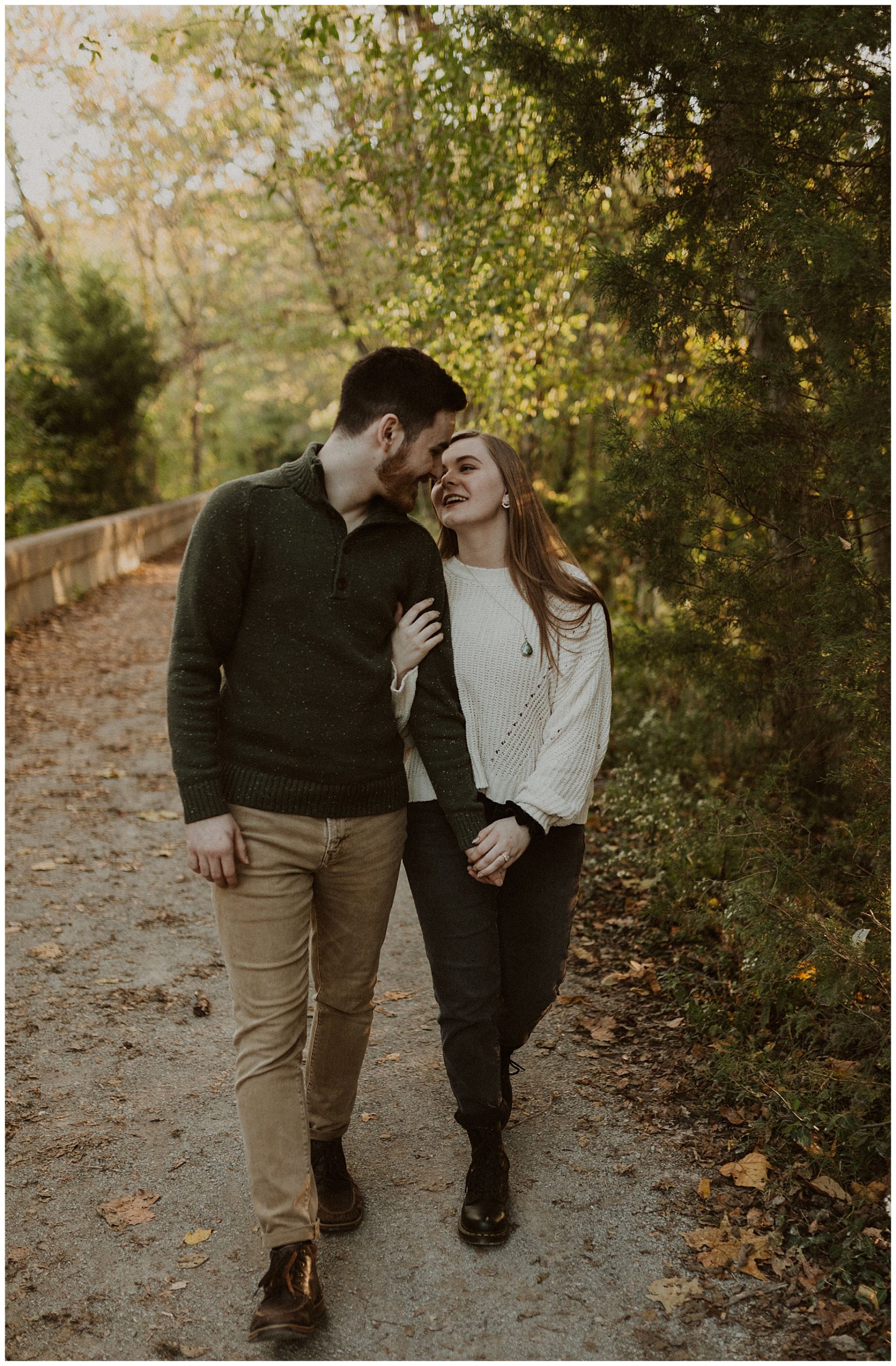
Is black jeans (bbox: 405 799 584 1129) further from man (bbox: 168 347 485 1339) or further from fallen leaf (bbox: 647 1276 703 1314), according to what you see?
fallen leaf (bbox: 647 1276 703 1314)

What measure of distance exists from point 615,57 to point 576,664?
81.1 inches

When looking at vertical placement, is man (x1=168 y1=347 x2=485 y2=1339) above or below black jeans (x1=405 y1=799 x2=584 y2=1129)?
above

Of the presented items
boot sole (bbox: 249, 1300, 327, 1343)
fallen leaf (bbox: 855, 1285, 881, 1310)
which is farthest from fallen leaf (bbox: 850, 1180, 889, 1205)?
boot sole (bbox: 249, 1300, 327, 1343)

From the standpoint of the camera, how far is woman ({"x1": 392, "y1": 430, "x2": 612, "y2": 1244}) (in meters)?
2.89

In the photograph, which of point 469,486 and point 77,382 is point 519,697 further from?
point 77,382

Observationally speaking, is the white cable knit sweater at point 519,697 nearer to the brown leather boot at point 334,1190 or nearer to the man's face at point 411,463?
the man's face at point 411,463

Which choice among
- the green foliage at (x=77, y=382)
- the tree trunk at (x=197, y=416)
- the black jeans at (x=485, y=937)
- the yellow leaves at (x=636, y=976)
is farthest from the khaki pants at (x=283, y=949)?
the tree trunk at (x=197, y=416)

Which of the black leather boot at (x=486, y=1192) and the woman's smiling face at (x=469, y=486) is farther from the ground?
the woman's smiling face at (x=469, y=486)

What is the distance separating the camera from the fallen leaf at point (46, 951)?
462 cm

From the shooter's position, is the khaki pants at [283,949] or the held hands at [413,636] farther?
the held hands at [413,636]

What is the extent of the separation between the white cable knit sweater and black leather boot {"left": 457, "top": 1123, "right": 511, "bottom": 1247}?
3.15 ft

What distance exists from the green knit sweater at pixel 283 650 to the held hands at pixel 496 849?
0.33m

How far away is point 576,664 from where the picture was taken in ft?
9.84

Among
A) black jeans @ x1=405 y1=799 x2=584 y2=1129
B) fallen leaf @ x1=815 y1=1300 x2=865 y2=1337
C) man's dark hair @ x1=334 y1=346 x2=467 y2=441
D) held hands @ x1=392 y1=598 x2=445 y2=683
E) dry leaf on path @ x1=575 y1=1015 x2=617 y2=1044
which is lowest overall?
dry leaf on path @ x1=575 y1=1015 x2=617 y2=1044
